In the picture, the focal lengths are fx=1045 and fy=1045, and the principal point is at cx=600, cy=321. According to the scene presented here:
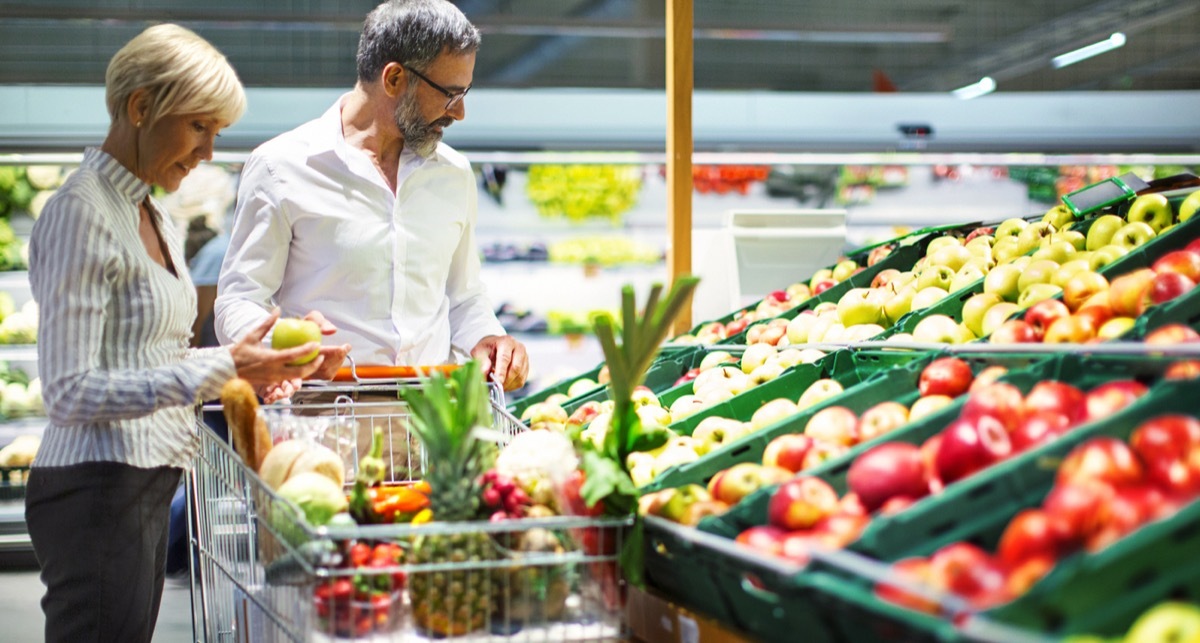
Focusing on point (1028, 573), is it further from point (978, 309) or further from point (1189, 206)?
point (1189, 206)

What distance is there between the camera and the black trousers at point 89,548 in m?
1.92

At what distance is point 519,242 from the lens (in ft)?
19.1

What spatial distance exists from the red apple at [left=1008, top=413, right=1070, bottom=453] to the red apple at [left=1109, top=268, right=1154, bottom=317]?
1.86ft

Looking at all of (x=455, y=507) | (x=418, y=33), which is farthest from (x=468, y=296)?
(x=455, y=507)

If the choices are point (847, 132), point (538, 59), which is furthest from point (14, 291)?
point (847, 132)

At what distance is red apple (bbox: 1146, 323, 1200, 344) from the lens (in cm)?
158

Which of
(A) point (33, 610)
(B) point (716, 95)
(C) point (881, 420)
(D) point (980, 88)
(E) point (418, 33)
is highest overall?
(D) point (980, 88)

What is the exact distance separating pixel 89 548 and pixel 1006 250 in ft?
7.59

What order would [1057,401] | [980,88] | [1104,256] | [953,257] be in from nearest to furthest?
[1057,401] < [1104,256] < [953,257] < [980,88]

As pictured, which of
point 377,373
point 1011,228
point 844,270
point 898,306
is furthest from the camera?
point 844,270

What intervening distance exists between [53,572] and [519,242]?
4.03m

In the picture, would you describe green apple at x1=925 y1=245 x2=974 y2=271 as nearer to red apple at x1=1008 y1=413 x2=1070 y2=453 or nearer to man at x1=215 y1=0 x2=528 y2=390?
man at x1=215 y1=0 x2=528 y2=390

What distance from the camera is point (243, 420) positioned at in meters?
1.80

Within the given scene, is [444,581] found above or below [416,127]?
below
